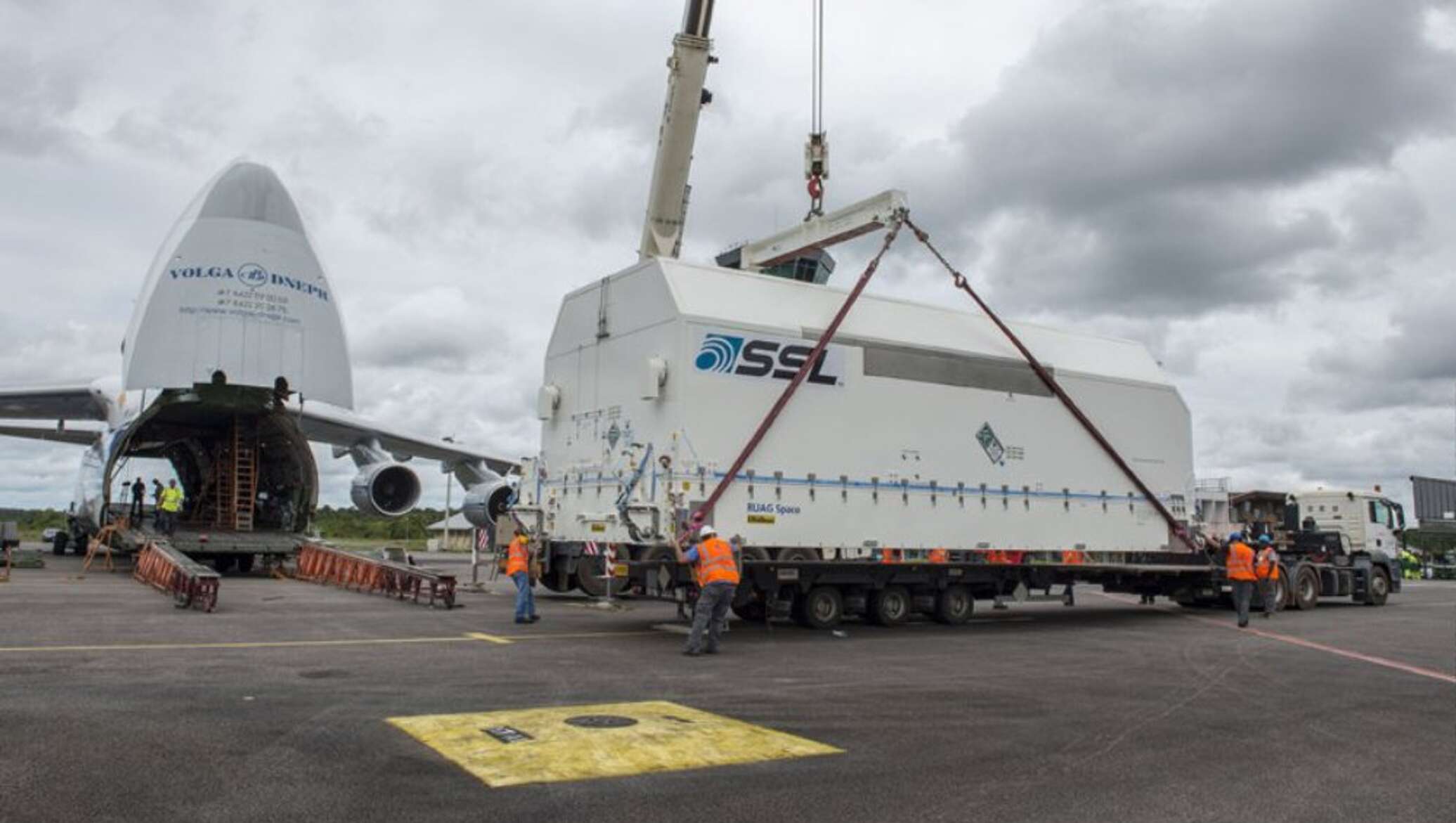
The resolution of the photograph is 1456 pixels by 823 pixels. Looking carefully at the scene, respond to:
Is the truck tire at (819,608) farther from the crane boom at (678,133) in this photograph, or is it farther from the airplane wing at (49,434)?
the airplane wing at (49,434)

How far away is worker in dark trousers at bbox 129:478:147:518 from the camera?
21.6 meters

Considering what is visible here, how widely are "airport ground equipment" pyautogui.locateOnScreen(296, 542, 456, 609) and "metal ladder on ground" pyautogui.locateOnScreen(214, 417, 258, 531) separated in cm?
282

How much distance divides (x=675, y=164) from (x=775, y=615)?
8.61 metres

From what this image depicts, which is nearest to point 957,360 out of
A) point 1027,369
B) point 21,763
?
point 1027,369

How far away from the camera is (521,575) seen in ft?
44.5

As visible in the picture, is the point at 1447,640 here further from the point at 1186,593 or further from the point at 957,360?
the point at 957,360

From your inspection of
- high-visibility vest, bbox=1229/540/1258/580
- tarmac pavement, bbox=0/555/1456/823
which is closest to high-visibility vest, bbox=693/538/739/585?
tarmac pavement, bbox=0/555/1456/823

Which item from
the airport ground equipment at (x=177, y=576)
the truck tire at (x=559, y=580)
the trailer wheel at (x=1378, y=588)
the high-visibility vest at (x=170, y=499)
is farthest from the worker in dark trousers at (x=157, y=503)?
the trailer wheel at (x=1378, y=588)

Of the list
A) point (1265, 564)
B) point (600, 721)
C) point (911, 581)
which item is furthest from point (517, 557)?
point (1265, 564)

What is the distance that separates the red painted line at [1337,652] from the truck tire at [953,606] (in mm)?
4155

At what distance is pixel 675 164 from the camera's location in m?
18.1

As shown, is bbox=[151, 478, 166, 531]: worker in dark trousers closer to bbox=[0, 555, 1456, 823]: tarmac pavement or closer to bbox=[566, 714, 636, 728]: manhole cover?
bbox=[0, 555, 1456, 823]: tarmac pavement

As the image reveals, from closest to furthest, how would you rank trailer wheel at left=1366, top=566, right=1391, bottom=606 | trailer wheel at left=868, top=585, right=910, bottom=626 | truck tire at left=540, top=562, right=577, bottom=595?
trailer wheel at left=868, top=585, right=910, bottom=626, truck tire at left=540, top=562, right=577, bottom=595, trailer wheel at left=1366, top=566, right=1391, bottom=606

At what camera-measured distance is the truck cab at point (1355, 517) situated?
22.8 meters
